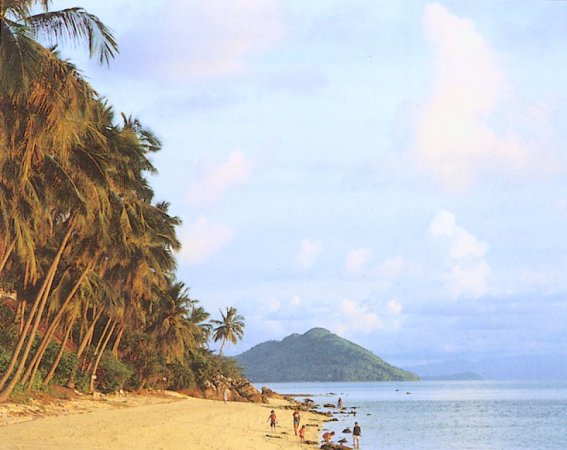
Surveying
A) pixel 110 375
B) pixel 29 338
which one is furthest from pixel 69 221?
pixel 110 375

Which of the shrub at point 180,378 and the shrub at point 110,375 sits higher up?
the shrub at point 180,378

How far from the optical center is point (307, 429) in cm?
4159

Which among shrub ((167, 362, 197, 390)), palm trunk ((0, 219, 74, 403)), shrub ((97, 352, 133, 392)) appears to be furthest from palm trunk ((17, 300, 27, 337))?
shrub ((167, 362, 197, 390))

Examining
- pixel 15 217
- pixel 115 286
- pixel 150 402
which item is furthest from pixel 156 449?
pixel 150 402

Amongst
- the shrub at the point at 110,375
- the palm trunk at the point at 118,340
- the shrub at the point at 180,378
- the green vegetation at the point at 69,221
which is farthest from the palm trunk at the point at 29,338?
the shrub at the point at 180,378

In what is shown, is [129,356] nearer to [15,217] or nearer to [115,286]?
[115,286]

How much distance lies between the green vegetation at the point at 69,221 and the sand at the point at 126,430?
2911 millimetres

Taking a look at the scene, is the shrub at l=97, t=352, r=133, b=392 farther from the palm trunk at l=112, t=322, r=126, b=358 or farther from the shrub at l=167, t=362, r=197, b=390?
the shrub at l=167, t=362, r=197, b=390

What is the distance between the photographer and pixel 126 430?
957 inches

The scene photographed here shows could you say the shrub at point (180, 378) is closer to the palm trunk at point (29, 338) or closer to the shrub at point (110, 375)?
the shrub at point (110, 375)

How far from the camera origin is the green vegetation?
18328mm

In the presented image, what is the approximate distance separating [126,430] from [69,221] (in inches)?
399

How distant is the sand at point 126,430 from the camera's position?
65.3ft

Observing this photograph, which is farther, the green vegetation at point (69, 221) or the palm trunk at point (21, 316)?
the palm trunk at point (21, 316)
